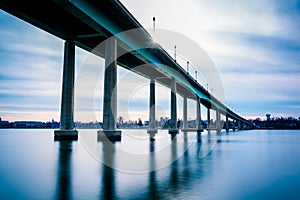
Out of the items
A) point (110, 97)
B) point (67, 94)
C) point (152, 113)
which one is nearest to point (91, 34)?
point (67, 94)

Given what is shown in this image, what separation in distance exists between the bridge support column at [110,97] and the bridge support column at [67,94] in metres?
6.16

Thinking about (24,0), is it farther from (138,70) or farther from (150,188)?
(138,70)

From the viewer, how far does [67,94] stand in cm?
4259

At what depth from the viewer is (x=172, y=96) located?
77.2 metres

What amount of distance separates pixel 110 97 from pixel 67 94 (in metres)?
7.93

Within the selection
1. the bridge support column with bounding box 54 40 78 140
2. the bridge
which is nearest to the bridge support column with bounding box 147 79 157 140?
the bridge

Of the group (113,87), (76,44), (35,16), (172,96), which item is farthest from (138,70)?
(35,16)

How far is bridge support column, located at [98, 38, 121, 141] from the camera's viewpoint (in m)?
38.5

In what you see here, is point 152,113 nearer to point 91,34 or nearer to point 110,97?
point 91,34

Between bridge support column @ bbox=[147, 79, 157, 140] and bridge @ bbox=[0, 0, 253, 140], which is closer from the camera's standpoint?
bridge @ bbox=[0, 0, 253, 140]

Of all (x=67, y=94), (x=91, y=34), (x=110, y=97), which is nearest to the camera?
(x=110, y=97)

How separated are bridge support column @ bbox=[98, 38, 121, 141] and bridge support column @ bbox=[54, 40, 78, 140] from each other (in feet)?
20.2

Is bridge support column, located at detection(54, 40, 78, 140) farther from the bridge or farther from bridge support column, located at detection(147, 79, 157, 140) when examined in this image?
bridge support column, located at detection(147, 79, 157, 140)

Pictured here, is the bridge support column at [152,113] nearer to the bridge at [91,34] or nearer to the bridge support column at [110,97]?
the bridge at [91,34]
